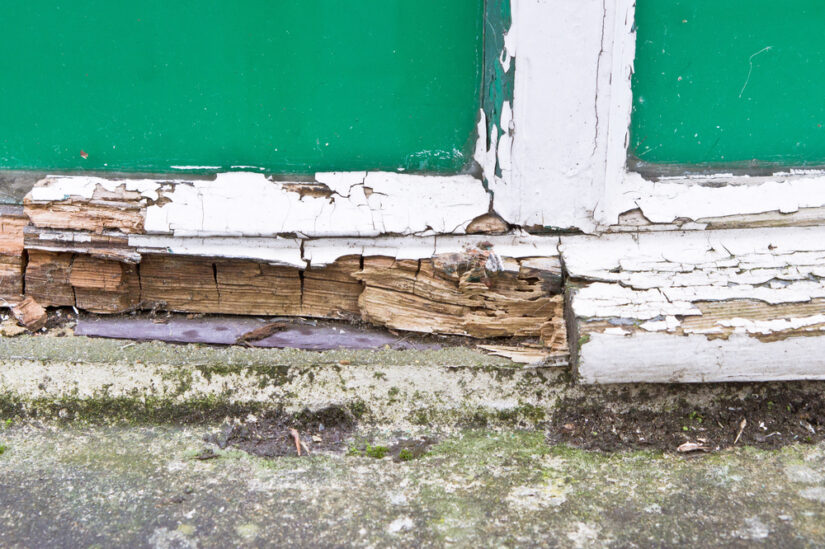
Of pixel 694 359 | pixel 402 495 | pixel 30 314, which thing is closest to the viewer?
pixel 402 495

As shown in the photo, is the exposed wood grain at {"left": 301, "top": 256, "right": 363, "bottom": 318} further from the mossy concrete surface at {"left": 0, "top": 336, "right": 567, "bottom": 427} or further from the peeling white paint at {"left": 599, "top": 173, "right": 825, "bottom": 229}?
the peeling white paint at {"left": 599, "top": 173, "right": 825, "bottom": 229}

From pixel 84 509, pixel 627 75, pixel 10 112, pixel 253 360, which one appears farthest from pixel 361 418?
pixel 10 112

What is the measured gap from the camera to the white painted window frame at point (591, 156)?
1.32m

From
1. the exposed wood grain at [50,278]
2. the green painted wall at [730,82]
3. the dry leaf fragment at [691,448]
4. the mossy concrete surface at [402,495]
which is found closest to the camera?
the mossy concrete surface at [402,495]

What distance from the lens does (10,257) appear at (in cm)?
150

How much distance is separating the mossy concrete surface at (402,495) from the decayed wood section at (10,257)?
332 millimetres

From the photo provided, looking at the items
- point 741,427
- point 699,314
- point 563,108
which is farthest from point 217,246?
point 741,427

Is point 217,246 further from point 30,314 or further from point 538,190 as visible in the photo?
point 538,190

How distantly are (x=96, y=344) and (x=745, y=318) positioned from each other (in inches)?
50.4

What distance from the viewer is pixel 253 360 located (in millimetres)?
1390

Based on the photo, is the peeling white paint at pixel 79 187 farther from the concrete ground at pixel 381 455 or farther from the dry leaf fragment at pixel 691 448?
the dry leaf fragment at pixel 691 448

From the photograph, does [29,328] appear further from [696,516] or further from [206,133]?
[696,516]

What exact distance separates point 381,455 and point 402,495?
132 mm

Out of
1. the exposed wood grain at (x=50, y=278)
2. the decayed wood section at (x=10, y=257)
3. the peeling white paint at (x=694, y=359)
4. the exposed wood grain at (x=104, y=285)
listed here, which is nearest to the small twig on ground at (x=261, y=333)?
the exposed wood grain at (x=104, y=285)
